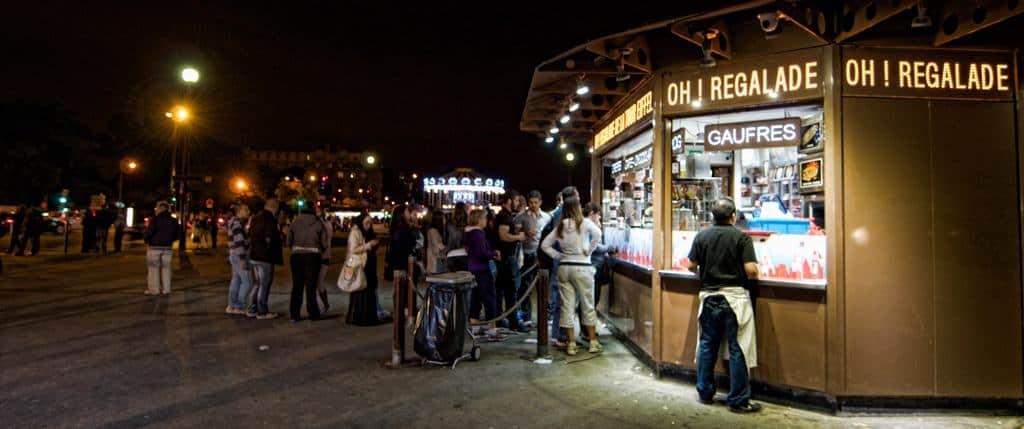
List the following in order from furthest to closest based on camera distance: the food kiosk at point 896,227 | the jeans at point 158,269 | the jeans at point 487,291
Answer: the jeans at point 158,269 → the jeans at point 487,291 → the food kiosk at point 896,227

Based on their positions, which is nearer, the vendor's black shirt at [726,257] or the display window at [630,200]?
the vendor's black shirt at [726,257]

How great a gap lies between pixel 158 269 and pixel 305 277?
4.20m

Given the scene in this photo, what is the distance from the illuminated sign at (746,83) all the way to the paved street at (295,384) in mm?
2802

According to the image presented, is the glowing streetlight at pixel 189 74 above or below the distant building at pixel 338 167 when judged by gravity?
below

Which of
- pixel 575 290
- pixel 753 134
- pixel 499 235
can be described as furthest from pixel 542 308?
pixel 753 134

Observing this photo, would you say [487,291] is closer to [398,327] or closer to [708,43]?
[398,327]

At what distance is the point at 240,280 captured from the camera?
10445mm

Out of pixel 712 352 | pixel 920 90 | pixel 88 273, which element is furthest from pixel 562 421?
pixel 88 273

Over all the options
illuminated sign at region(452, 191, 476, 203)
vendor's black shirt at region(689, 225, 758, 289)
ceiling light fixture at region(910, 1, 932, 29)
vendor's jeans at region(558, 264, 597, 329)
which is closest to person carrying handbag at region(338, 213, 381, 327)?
vendor's jeans at region(558, 264, 597, 329)

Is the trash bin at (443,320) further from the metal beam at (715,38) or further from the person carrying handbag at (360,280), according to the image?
the metal beam at (715,38)

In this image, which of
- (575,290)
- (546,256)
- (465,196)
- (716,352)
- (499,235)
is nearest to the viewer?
(716,352)

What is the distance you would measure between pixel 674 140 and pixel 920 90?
7.43 feet

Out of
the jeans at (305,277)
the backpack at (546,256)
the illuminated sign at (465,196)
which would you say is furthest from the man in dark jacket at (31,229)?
the illuminated sign at (465,196)

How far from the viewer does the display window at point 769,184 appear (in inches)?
234
